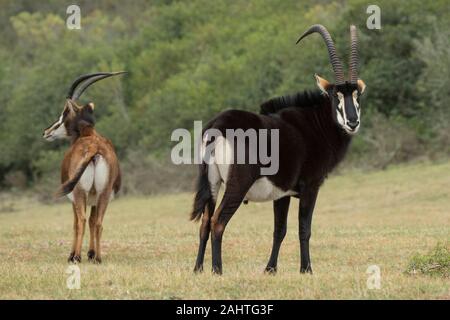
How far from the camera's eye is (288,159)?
1073cm

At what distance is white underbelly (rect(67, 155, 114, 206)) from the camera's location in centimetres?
1338

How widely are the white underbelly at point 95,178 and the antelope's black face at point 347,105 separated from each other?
390 cm

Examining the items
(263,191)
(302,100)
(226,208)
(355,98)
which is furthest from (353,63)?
(226,208)

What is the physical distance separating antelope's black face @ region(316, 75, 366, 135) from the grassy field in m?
1.76

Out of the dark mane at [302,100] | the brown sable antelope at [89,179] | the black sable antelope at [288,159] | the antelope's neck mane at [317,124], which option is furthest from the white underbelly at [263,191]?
the brown sable antelope at [89,179]

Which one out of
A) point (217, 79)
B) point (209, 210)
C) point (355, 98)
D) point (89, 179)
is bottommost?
point (209, 210)

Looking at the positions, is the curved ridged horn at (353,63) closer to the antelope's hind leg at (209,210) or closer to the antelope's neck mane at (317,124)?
the antelope's neck mane at (317,124)

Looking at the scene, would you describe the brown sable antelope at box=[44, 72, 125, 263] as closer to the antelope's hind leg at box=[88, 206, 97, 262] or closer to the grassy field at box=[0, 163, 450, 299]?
the antelope's hind leg at box=[88, 206, 97, 262]

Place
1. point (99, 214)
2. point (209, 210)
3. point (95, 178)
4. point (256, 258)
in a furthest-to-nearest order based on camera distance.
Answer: point (256, 258) → point (99, 214) → point (95, 178) → point (209, 210)

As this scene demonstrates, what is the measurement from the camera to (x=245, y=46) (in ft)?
185

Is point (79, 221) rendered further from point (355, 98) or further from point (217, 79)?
point (217, 79)

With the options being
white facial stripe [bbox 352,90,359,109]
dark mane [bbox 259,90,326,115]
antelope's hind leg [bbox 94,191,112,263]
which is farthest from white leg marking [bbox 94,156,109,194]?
white facial stripe [bbox 352,90,359,109]

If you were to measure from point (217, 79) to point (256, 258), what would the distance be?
38259 mm
